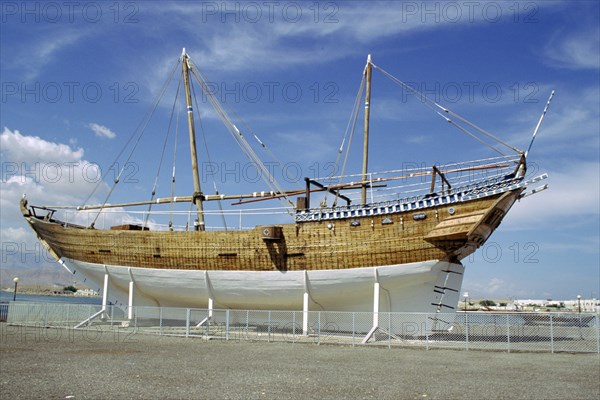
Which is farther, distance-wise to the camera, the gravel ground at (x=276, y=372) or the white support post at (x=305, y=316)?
the white support post at (x=305, y=316)

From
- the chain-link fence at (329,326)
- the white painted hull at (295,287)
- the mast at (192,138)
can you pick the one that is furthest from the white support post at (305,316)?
the mast at (192,138)

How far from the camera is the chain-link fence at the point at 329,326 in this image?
2020 cm

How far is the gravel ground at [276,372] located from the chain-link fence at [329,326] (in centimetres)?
155

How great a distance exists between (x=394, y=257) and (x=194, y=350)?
942cm

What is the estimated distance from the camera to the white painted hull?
22922 mm

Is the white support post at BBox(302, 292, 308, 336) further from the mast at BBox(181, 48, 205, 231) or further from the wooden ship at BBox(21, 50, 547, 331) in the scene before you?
the mast at BBox(181, 48, 205, 231)

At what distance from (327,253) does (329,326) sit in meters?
3.48

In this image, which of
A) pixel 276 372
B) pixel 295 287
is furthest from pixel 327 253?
pixel 276 372

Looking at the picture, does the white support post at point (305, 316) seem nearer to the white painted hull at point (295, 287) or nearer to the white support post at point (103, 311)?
the white painted hull at point (295, 287)

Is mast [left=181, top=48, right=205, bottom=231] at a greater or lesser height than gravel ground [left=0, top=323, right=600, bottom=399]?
greater

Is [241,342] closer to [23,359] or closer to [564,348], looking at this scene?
[23,359]

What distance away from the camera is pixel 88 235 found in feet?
98.8

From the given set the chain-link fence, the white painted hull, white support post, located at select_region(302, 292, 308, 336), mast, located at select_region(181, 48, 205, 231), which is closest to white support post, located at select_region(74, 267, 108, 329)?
the chain-link fence

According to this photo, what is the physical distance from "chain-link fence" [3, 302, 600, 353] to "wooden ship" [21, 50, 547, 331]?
665mm
